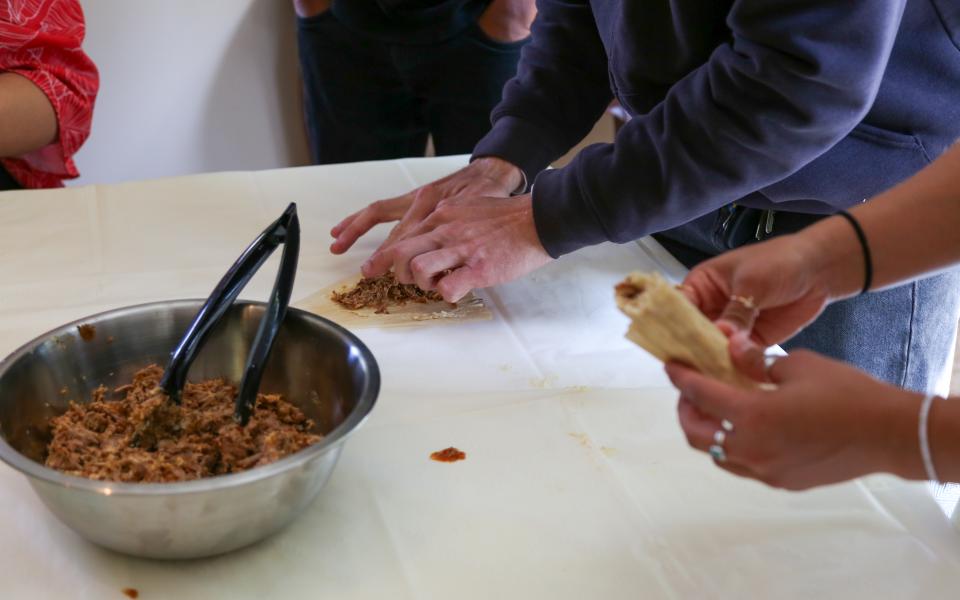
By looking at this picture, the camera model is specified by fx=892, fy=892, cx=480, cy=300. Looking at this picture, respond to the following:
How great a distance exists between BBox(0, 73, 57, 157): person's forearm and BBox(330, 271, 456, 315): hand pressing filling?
2.69ft

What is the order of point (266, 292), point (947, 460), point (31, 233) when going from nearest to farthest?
1. point (947, 460)
2. point (266, 292)
3. point (31, 233)

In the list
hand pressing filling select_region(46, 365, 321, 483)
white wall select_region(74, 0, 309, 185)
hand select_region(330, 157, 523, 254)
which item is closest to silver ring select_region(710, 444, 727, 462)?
hand pressing filling select_region(46, 365, 321, 483)

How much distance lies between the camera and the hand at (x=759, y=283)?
793 mm

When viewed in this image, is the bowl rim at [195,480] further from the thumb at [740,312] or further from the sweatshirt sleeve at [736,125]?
the sweatshirt sleeve at [736,125]

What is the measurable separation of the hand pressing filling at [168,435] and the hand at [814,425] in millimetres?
390

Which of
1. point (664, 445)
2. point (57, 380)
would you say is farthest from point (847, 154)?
point (57, 380)

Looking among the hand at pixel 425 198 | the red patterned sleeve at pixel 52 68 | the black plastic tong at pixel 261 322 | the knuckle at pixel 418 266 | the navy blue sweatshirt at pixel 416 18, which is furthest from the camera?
the navy blue sweatshirt at pixel 416 18

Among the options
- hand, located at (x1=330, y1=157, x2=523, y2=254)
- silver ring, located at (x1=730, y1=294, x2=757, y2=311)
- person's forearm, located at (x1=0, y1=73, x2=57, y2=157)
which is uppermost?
silver ring, located at (x1=730, y1=294, x2=757, y2=311)

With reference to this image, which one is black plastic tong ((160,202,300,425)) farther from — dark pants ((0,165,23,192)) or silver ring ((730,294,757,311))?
dark pants ((0,165,23,192))

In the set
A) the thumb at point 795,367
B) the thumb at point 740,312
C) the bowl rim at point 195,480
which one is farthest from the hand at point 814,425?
the bowl rim at point 195,480

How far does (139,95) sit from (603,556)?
8.66 ft

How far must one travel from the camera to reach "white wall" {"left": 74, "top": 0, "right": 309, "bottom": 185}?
2.86 metres

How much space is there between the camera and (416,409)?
3.26ft

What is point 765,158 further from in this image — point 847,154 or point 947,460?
point 947,460
